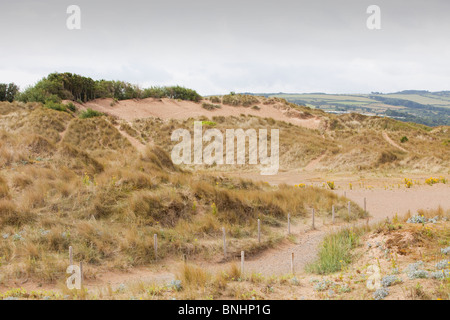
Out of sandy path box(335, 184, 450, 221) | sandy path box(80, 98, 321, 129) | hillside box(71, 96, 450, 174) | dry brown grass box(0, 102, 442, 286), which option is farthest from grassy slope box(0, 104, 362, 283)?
sandy path box(80, 98, 321, 129)

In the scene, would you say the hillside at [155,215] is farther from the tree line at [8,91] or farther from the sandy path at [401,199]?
the tree line at [8,91]

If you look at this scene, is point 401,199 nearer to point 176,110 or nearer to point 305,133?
point 305,133

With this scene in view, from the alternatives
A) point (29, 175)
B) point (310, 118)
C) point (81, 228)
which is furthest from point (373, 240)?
point (310, 118)

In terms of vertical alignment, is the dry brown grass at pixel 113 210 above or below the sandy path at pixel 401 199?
above

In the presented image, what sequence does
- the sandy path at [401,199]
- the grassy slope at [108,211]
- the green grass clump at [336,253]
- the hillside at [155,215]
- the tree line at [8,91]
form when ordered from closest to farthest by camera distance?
the hillside at [155,215] → the green grass clump at [336,253] → the grassy slope at [108,211] → the sandy path at [401,199] → the tree line at [8,91]

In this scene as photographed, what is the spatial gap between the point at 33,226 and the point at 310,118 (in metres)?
51.9

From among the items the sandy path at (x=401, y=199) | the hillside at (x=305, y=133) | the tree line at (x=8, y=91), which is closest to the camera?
the sandy path at (x=401, y=199)

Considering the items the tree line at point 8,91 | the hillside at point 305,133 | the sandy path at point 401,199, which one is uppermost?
the tree line at point 8,91

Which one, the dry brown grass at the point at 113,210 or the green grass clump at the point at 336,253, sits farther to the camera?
the dry brown grass at the point at 113,210

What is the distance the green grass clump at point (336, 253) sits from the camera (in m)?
9.19

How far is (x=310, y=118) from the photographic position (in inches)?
2280

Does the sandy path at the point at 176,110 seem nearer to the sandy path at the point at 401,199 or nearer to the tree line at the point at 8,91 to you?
the tree line at the point at 8,91

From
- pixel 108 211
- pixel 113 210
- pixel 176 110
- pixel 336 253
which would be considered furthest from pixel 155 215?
pixel 176 110

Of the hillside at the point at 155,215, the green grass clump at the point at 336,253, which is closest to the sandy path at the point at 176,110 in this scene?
the hillside at the point at 155,215
